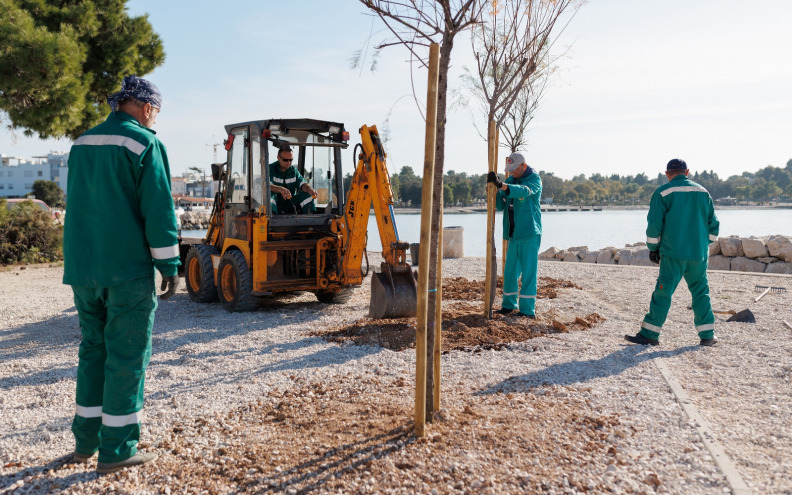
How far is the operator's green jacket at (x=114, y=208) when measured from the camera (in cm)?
304

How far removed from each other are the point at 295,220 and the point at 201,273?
167 cm

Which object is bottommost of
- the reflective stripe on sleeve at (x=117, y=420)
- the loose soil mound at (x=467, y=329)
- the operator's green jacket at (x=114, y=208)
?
the loose soil mound at (x=467, y=329)

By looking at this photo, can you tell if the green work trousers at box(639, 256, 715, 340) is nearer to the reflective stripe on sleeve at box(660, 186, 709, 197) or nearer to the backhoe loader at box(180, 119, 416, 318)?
the reflective stripe on sleeve at box(660, 186, 709, 197)

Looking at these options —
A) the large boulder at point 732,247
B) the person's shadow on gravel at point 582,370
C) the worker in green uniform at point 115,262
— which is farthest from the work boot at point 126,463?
the large boulder at point 732,247

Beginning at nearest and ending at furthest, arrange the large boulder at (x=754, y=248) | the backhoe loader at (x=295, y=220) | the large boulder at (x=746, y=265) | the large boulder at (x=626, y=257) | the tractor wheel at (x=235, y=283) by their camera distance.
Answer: the backhoe loader at (x=295, y=220), the tractor wheel at (x=235, y=283), the large boulder at (x=746, y=265), the large boulder at (x=754, y=248), the large boulder at (x=626, y=257)

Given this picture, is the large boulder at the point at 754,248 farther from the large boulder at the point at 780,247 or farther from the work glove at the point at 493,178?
the work glove at the point at 493,178

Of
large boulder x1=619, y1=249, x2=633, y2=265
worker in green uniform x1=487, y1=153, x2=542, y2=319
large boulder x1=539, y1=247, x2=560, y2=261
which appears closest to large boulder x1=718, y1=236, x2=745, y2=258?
large boulder x1=619, y1=249, x2=633, y2=265

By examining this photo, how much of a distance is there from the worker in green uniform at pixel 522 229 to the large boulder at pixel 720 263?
10.3 metres

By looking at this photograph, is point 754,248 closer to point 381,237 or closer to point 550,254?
point 550,254

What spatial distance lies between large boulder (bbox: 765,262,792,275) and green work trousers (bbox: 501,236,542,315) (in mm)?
10451

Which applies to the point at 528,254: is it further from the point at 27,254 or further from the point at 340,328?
the point at 27,254

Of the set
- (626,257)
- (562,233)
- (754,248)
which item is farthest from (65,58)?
(562,233)

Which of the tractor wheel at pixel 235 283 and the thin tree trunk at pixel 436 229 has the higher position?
the thin tree trunk at pixel 436 229

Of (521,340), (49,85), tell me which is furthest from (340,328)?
(49,85)
